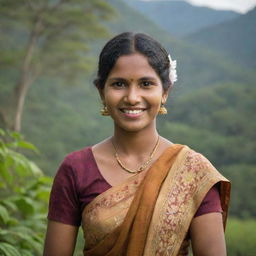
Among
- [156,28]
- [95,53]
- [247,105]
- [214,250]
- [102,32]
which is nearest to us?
[214,250]

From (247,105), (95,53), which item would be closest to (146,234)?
(247,105)

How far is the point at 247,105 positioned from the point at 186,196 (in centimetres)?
2603

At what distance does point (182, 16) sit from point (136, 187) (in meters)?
44.2

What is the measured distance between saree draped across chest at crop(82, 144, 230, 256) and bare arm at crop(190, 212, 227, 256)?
0.12 feet

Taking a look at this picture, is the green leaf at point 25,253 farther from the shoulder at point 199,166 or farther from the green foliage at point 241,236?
the green foliage at point 241,236

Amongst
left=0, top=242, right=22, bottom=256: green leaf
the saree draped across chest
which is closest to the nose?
the saree draped across chest

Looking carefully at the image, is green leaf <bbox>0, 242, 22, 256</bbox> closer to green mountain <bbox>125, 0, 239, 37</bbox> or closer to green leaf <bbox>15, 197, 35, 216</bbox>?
green leaf <bbox>15, 197, 35, 216</bbox>

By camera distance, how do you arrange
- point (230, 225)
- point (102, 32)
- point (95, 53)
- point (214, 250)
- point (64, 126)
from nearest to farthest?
point (214, 250) → point (230, 225) → point (102, 32) → point (64, 126) → point (95, 53)

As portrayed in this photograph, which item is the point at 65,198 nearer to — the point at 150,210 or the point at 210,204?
the point at 150,210

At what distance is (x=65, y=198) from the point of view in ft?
6.04

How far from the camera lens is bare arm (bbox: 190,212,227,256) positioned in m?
1.74

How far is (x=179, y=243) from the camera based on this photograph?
1.78 meters

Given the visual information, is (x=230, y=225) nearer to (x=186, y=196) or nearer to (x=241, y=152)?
(x=241, y=152)

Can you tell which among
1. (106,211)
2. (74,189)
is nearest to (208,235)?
(106,211)
